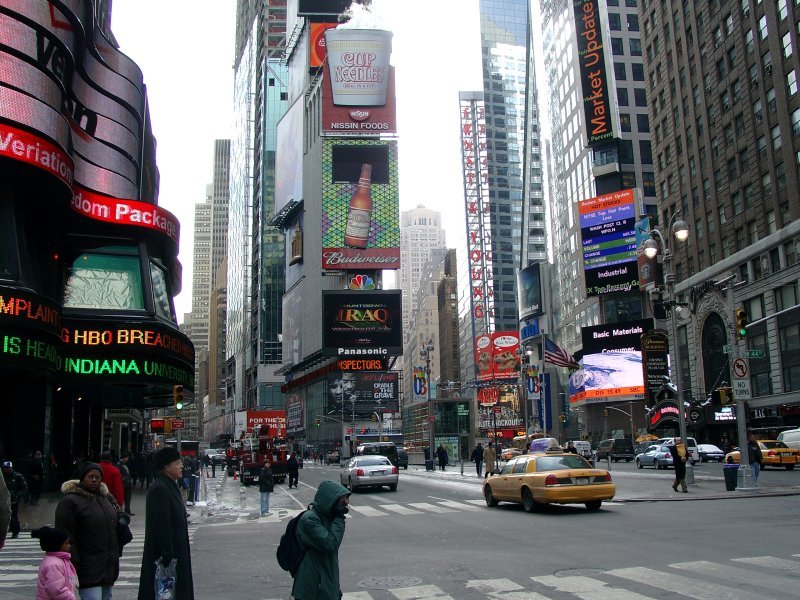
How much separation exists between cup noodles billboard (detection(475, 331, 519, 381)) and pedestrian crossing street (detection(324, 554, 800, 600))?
115948mm

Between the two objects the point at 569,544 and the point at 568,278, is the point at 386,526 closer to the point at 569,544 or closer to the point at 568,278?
the point at 569,544

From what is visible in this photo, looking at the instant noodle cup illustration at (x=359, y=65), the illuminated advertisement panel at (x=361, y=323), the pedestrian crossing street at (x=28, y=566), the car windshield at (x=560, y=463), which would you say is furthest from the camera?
the instant noodle cup illustration at (x=359, y=65)

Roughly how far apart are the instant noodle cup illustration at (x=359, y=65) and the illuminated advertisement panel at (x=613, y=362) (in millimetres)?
41832

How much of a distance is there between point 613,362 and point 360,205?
38133mm

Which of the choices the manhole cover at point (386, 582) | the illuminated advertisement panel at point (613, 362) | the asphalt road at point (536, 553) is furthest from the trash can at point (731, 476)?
the illuminated advertisement panel at point (613, 362)

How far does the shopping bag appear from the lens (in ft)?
20.7

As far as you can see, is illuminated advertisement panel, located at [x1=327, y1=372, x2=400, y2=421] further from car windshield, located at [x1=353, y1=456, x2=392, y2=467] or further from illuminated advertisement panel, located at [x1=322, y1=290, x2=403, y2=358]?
car windshield, located at [x1=353, y1=456, x2=392, y2=467]

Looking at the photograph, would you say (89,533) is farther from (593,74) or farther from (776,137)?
(593,74)

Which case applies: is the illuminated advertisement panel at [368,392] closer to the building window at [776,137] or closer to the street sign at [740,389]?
the building window at [776,137]

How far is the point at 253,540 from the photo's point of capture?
52.2 ft

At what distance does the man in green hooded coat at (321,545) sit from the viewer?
591 centimetres

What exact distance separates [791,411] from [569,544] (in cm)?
4588

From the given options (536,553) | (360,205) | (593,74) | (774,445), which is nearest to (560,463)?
(536,553)

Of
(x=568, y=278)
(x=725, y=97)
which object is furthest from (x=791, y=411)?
(x=568, y=278)
